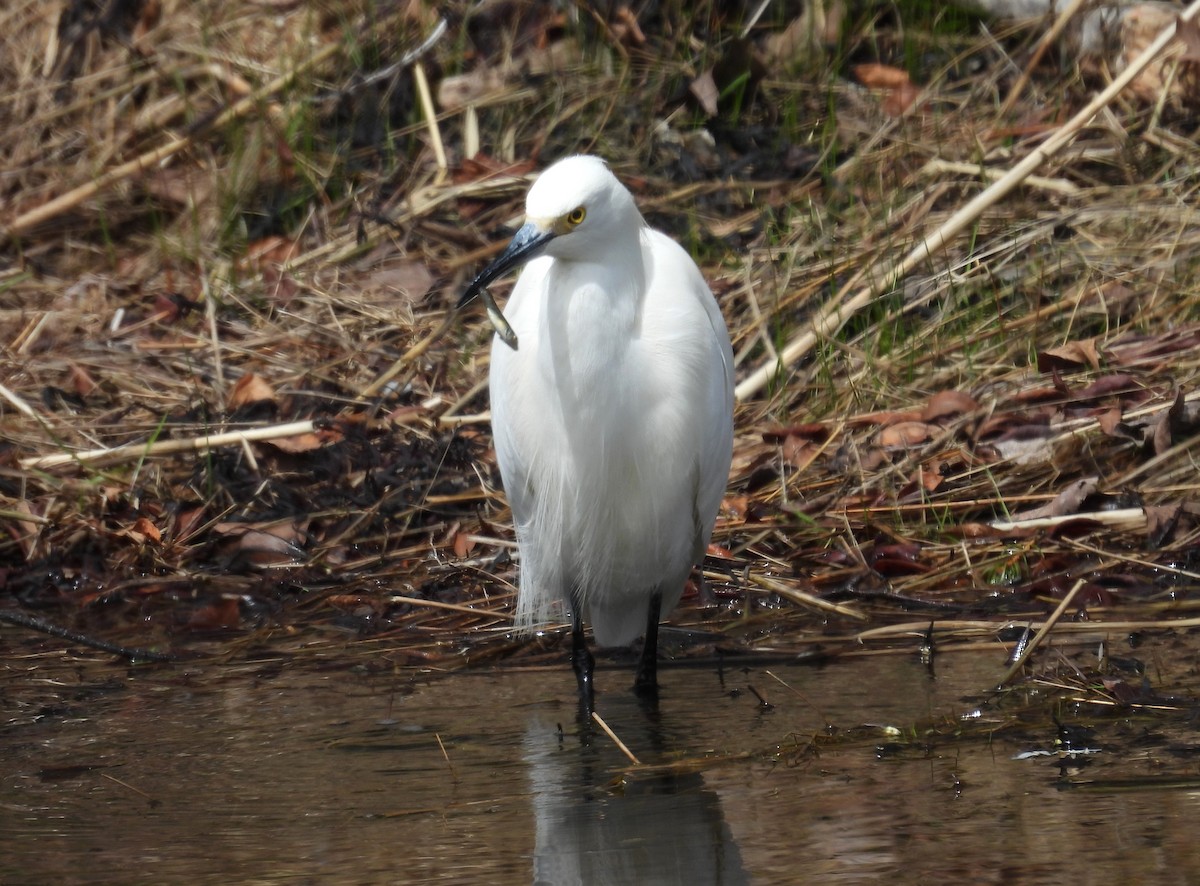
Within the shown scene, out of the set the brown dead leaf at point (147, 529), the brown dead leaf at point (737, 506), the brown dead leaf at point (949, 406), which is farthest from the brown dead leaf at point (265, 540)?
the brown dead leaf at point (949, 406)

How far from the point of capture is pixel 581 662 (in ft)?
12.0

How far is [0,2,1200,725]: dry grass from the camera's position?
4137mm

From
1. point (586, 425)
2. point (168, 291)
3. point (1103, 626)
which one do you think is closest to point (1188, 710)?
point (1103, 626)

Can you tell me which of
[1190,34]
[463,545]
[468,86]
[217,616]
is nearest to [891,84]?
[1190,34]

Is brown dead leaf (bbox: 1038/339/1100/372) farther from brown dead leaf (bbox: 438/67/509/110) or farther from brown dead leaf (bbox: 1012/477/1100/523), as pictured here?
brown dead leaf (bbox: 438/67/509/110)

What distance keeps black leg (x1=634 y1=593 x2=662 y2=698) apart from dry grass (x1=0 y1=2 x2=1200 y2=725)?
212 millimetres

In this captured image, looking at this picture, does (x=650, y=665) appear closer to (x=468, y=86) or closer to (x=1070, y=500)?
(x=1070, y=500)

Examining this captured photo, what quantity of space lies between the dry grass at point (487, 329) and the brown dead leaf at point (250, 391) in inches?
0.4

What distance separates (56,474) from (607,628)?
1.91m

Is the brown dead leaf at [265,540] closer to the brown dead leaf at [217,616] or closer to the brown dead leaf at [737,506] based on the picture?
the brown dead leaf at [217,616]

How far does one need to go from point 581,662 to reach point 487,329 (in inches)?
81.3

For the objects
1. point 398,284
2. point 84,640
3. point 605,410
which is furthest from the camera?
point 398,284

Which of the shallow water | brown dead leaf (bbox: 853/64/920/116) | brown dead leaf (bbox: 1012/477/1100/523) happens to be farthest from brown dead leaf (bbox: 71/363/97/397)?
brown dead leaf (bbox: 853/64/920/116)

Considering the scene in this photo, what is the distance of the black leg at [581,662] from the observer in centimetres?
349
